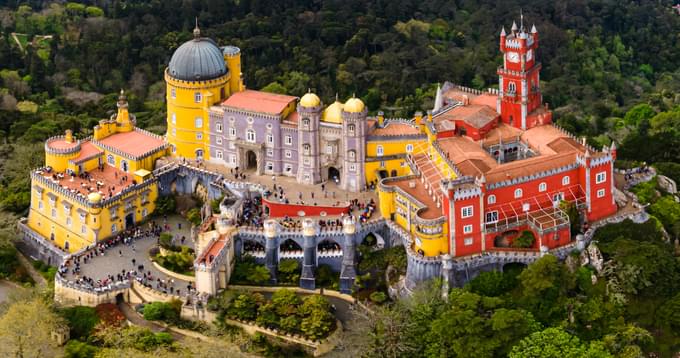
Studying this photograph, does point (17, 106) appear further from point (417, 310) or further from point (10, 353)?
point (417, 310)

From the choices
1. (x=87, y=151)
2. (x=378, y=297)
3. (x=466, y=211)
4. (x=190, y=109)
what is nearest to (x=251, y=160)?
(x=190, y=109)

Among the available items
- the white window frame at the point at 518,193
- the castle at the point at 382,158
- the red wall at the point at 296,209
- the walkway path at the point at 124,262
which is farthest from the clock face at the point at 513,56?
the walkway path at the point at 124,262

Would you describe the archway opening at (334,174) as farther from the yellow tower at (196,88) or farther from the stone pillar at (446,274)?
the stone pillar at (446,274)

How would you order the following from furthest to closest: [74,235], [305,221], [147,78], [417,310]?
[147,78]
[74,235]
[305,221]
[417,310]

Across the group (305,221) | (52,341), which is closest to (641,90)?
(305,221)

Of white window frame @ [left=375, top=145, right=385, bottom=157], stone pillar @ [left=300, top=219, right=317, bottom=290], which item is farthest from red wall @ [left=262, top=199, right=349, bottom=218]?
white window frame @ [left=375, top=145, right=385, bottom=157]
